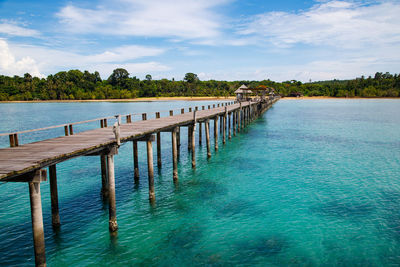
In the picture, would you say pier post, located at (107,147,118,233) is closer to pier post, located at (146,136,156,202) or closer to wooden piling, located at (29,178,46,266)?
pier post, located at (146,136,156,202)

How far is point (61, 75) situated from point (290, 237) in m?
151

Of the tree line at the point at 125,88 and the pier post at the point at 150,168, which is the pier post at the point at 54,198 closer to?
the pier post at the point at 150,168

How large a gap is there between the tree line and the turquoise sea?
11912 cm

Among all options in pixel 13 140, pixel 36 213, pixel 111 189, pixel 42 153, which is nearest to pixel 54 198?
pixel 111 189

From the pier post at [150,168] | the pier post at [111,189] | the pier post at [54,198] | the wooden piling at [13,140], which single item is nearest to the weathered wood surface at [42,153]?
the wooden piling at [13,140]

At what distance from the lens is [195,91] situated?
14488 cm

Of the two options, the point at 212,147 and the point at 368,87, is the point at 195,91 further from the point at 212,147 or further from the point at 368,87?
the point at 212,147

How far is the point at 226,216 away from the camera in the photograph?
1199 centimetres

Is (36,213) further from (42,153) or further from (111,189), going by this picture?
(111,189)

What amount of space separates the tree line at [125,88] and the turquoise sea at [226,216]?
119 m

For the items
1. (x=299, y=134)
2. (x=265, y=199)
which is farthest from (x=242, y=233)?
(x=299, y=134)

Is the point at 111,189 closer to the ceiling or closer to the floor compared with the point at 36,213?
closer to the floor

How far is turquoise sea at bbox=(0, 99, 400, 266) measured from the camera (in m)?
9.27

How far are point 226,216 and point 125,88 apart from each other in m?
135
